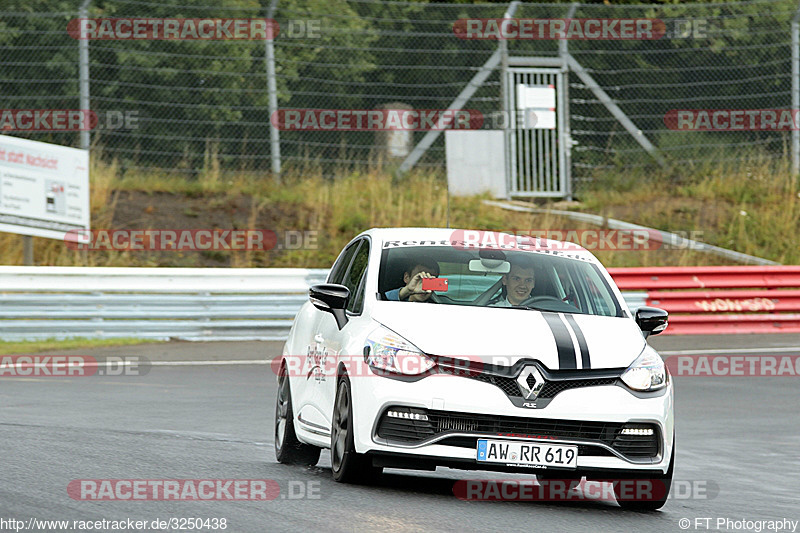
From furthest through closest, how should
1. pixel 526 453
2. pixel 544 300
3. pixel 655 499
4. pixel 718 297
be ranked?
1. pixel 718 297
2. pixel 544 300
3. pixel 655 499
4. pixel 526 453

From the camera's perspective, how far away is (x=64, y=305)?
18109mm

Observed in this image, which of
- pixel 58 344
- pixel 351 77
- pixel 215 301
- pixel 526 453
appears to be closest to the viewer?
pixel 526 453

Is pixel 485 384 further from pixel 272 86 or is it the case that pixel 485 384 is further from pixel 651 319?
pixel 272 86

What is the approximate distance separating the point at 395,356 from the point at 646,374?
137 centimetres

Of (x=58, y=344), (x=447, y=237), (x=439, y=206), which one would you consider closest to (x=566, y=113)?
(x=439, y=206)

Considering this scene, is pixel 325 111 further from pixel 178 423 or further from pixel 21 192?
pixel 178 423

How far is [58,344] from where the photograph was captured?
17.6m

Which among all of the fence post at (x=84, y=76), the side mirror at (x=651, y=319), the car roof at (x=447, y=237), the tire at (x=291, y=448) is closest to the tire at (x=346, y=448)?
the tire at (x=291, y=448)

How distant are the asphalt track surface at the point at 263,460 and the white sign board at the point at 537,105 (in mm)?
9944

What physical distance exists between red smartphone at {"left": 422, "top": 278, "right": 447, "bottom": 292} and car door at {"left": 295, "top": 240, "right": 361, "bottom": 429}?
2.08ft

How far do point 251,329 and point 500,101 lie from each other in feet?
26.9

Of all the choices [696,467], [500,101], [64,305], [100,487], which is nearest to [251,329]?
[64,305]

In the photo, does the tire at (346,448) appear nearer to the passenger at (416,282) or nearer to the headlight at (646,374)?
the passenger at (416,282)

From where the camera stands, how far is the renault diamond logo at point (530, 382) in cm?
729
